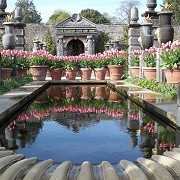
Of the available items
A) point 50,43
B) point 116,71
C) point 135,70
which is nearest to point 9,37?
point 116,71

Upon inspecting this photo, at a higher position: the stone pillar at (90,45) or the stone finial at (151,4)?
the stone finial at (151,4)

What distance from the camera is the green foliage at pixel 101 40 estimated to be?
3186 cm

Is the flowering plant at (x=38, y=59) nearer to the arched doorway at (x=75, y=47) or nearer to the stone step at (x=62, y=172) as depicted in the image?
the stone step at (x=62, y=172)

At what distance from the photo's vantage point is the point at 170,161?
8.91 ft

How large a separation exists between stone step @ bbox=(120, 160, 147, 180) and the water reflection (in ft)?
3.15

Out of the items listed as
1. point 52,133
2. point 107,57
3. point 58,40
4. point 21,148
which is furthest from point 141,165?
point 58,40

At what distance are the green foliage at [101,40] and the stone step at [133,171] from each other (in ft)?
96.0

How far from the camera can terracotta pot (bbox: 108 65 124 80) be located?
15.9 meters

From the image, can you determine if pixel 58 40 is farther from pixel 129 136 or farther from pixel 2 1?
pixel 129 136

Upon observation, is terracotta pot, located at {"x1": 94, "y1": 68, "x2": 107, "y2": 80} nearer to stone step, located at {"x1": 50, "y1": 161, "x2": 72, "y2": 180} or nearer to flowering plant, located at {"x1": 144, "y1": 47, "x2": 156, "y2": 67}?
flowering plant, located at {"x1": 144, "y1": 47, "x2": 156, "y2": 67}

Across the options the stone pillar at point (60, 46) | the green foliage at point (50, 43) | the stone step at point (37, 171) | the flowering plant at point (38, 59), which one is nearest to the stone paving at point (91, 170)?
the stone step at point (37, 171)

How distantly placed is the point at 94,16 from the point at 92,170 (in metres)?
47.7

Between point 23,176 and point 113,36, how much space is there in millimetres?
31420

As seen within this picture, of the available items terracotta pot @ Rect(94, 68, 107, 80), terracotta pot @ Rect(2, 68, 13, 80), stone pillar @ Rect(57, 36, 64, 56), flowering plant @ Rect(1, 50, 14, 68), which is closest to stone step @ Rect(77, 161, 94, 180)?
terracotta pot @ Rect(2, 68, 13, 80)
